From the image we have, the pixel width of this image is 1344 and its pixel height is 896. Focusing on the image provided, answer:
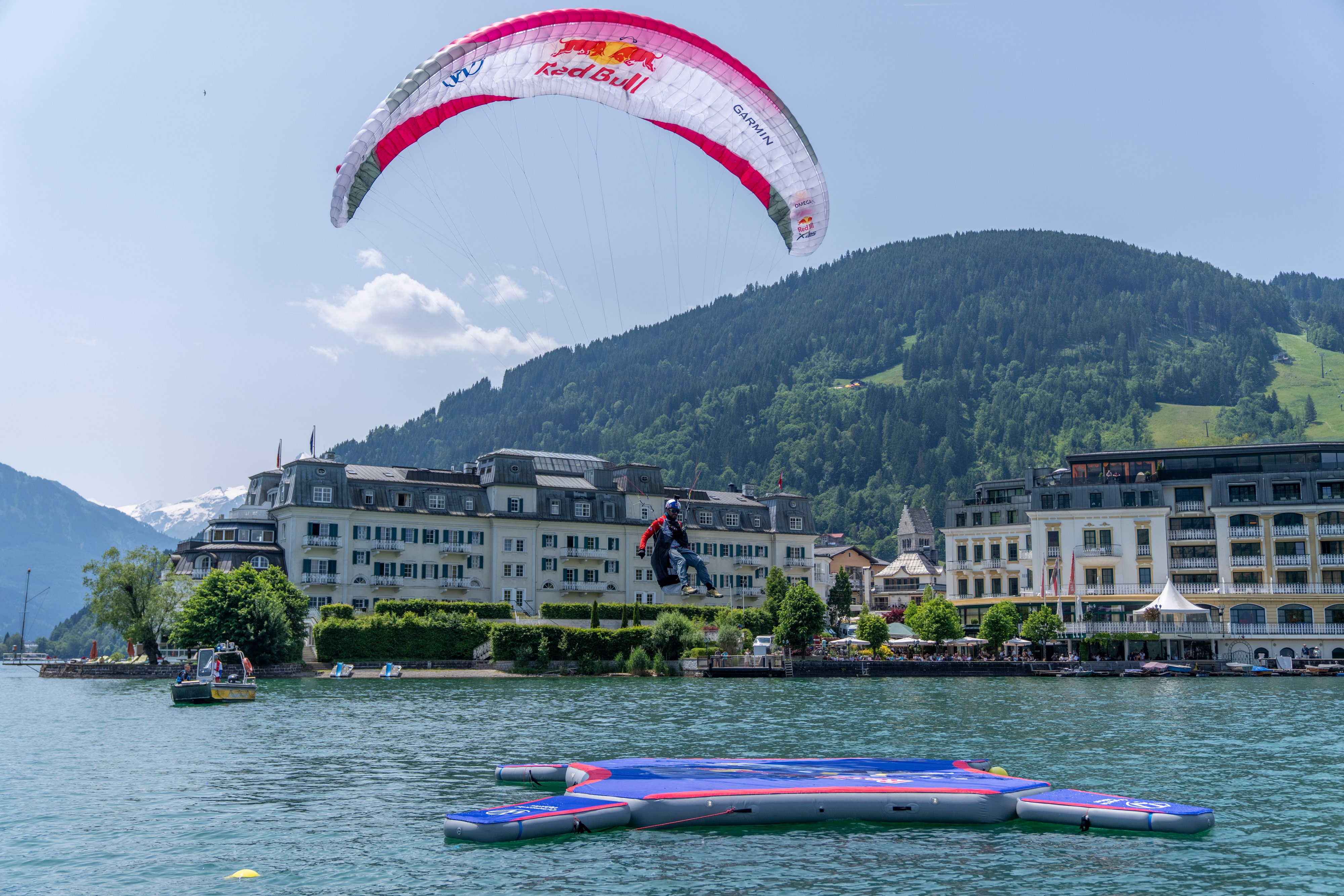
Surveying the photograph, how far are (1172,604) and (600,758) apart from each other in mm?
66367

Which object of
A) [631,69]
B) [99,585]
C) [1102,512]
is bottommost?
[99,585]

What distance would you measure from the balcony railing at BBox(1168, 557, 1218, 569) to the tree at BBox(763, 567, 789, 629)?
31.9 metres

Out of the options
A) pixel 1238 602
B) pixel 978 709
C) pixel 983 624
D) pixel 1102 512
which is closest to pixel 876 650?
pixel 983 624

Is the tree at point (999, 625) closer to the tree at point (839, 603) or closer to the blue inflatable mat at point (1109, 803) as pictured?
the tree at point (839, 603)

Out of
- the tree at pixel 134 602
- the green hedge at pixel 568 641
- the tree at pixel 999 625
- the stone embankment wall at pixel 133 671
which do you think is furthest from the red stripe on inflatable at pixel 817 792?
the tree at pixel 134 602

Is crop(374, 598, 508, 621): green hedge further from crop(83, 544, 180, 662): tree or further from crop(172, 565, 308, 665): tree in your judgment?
crop(83, 544, 180, 662): tree

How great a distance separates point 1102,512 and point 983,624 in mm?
15661

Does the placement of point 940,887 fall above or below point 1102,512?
below

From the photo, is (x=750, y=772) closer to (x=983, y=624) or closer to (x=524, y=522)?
(x=983, y=624)

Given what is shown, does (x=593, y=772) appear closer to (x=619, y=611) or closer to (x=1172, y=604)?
(x=619, y=611)

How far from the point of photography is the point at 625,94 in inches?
1293

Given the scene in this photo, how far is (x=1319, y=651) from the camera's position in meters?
87.8

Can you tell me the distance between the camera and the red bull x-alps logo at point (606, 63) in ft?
103

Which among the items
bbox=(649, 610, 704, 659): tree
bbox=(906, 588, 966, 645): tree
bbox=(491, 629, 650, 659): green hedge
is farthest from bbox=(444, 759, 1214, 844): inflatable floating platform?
bbox=(906, 588, 966, 645): tree
